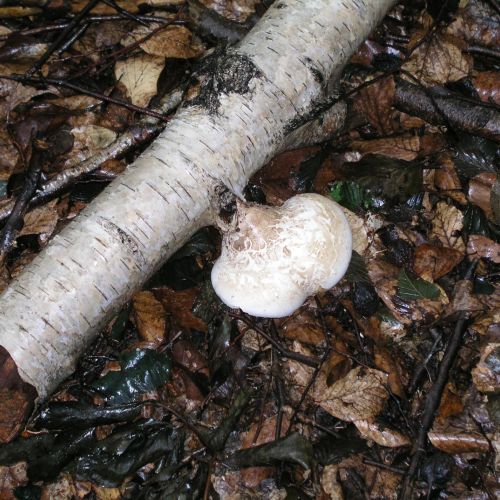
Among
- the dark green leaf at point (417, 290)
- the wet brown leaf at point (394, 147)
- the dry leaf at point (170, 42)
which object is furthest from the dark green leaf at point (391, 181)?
the dry leaf at point (170, 42)

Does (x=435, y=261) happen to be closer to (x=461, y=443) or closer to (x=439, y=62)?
(x=461, y=443)

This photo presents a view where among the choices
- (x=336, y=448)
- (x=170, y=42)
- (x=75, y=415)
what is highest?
(x=170, y=42)

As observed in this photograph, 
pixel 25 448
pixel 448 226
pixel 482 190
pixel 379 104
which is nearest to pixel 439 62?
pixel 379 104

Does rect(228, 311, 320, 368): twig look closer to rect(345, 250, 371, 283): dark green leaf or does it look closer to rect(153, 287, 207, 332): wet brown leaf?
rect(153, 287, 207, 332): wet brown leaf

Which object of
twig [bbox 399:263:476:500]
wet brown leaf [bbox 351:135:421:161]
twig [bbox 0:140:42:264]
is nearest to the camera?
twig [bbox 399:263:476:500]

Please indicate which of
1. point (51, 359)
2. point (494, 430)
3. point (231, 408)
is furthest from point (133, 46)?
point (494, 430)

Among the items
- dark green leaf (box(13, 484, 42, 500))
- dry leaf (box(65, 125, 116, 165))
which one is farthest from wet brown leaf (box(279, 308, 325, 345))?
dry leaf (box(65, 125, 116, 165))
